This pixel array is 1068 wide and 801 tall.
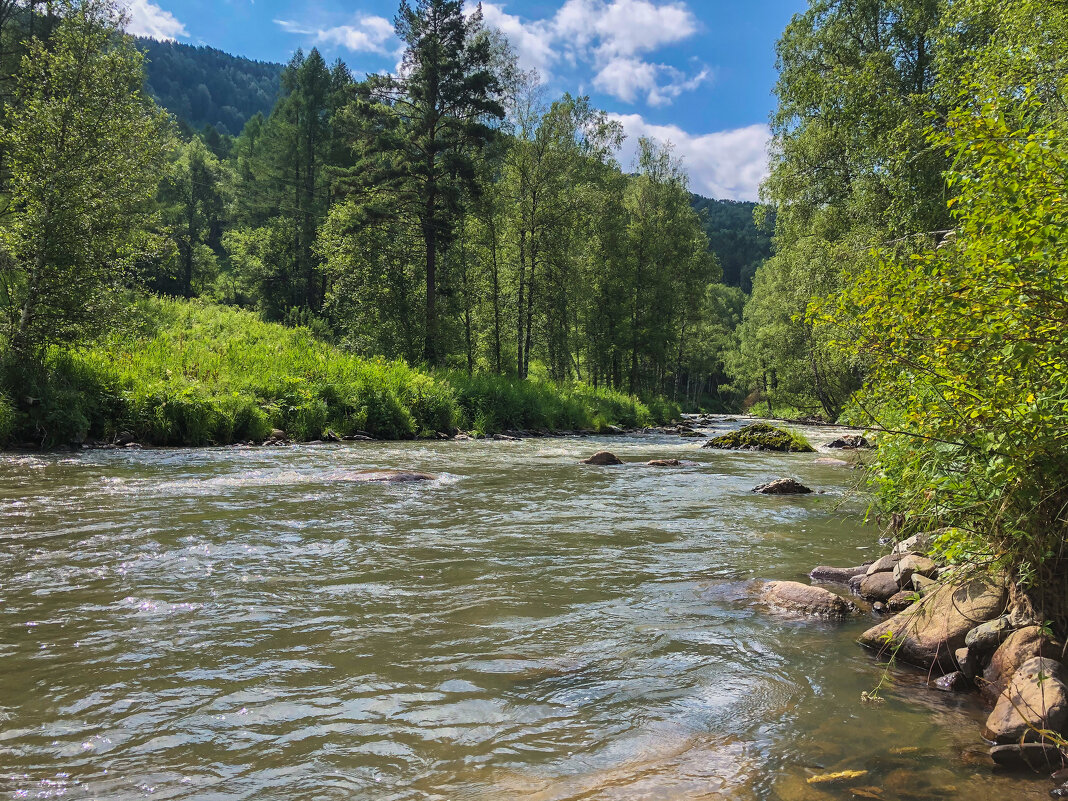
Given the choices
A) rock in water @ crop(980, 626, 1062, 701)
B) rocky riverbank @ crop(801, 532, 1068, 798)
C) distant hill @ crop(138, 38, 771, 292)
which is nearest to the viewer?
rocky riverbank @ crop(801, 532, 1068, 798)

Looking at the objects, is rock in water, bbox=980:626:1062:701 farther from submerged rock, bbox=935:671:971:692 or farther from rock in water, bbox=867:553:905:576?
rock in water, bbox=867:553:905:576

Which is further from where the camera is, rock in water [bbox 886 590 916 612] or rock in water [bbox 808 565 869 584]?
rock in water [bbox 808 565 869 584]

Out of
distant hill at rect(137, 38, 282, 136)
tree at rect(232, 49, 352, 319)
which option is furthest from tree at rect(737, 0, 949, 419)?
distant hill at rect(137, 38, 282, 136)

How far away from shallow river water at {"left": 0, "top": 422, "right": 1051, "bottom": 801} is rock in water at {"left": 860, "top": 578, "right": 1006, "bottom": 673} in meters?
0.24

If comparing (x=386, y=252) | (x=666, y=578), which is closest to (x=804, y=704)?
(x=666, y=578)

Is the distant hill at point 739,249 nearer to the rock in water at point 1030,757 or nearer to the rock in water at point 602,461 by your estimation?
the rock in water at point 602,461

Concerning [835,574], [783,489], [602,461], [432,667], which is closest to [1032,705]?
[835,574]

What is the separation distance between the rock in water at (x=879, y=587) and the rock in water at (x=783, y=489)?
539 centimetres

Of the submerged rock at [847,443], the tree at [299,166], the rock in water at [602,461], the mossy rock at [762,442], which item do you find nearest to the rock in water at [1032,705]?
the rock in water at [602,461]

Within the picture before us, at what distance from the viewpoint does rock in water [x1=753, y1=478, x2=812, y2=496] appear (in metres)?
11.0

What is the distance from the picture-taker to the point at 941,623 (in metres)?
4.25

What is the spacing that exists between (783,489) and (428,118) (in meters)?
22.5

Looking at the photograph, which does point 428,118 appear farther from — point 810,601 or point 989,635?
point 989,635

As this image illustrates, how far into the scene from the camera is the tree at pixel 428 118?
26141mm
